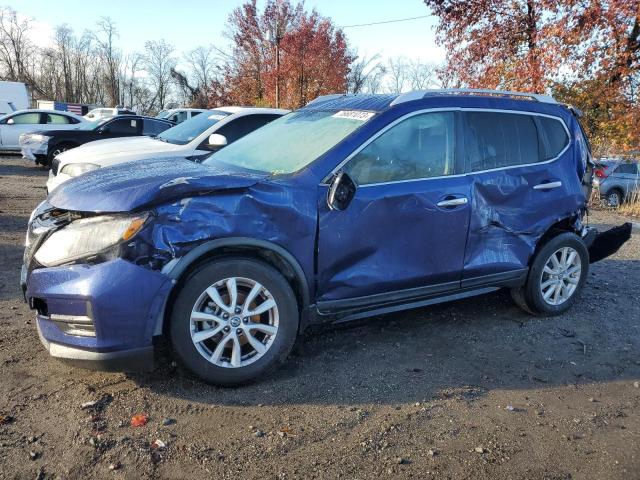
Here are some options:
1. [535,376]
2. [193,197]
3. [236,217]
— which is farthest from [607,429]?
[193,197]

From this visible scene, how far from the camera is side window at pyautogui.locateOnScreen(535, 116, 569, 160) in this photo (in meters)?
4.68

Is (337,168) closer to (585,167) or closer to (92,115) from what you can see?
(585,167)

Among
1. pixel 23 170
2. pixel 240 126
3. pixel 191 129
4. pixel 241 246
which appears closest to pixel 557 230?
pixel 241 246

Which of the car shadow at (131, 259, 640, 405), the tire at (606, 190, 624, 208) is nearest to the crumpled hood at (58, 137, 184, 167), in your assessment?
the car shadow at (131, 259, 640, 405)

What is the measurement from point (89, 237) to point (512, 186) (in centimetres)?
315

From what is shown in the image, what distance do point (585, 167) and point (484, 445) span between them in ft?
10.2

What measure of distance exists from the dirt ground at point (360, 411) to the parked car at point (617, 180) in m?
10.5

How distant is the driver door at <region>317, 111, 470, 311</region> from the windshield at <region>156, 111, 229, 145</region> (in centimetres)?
473

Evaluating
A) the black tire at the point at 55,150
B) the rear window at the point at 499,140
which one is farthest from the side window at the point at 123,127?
the rear window at the point at 499,140

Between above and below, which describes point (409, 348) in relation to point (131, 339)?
below

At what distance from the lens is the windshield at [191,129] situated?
8070mm

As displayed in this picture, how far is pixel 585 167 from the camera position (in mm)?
4941

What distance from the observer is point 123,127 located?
14102 mm

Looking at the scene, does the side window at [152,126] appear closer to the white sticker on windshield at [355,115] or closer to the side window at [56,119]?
the side window at [56,119]
